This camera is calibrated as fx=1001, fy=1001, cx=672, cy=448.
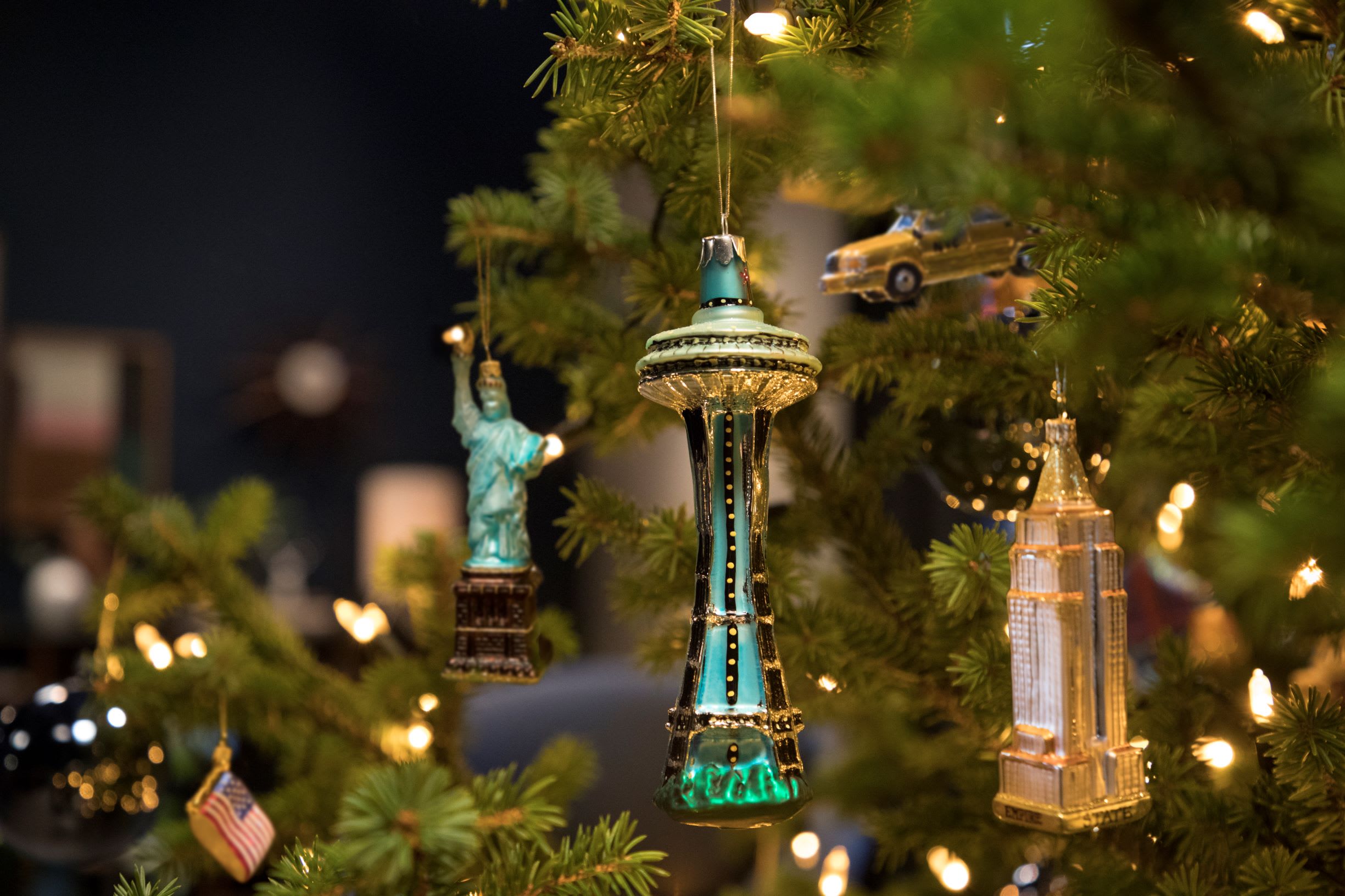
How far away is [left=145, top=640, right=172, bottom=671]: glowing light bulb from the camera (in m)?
1.06

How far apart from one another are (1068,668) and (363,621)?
770 mm

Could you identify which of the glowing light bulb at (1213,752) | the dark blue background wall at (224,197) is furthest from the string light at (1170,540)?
the dark blue background wall at (224,197)

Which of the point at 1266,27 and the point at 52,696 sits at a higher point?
the point at 1266,27

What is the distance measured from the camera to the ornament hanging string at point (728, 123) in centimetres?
61

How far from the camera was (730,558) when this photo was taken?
0.61m

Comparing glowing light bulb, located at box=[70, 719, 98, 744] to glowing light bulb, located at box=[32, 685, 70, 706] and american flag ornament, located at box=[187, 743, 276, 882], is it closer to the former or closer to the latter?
glowing light bulb, located at box=[32, 685, 70, 706]

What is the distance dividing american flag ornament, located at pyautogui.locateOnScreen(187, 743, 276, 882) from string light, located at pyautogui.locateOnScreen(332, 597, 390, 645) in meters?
0.20

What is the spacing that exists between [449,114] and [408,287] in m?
0.81

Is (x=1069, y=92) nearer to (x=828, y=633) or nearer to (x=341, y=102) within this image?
(x=828, y=633)

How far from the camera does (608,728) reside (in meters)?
1.74

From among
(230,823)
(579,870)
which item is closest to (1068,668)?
(579,870)

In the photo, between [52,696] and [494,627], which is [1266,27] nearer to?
[494,627]

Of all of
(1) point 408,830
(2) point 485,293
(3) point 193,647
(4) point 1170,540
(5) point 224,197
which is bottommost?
(1) point 408,830

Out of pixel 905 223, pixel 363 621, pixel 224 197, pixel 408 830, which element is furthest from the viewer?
pixel 224 197
